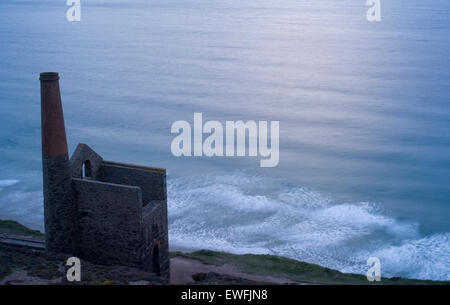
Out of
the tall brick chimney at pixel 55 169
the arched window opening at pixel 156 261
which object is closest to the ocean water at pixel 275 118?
the arched window opening at pixel 156 261

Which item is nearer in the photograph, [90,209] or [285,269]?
[90,209]

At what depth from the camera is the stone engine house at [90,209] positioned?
1695cm

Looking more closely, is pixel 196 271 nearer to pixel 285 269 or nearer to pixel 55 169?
pixel 285 269

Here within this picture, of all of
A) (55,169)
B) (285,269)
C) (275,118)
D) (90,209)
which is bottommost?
(285,269)

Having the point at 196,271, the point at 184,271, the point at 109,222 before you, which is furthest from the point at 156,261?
the point at 196,271

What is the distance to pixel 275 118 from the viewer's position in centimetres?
5578

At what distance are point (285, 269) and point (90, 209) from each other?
11.0 meters

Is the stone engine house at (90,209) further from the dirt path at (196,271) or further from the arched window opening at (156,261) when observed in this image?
the dirt path at (196,271)

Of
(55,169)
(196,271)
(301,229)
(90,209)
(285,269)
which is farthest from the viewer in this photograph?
(301,229)

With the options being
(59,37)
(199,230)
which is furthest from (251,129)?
(59,37)

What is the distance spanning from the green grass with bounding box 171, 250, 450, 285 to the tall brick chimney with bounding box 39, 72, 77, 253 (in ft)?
27.7

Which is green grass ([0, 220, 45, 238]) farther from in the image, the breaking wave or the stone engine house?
the stone engine house

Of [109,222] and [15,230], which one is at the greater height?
[109,222]

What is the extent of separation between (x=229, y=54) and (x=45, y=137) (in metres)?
65.9
